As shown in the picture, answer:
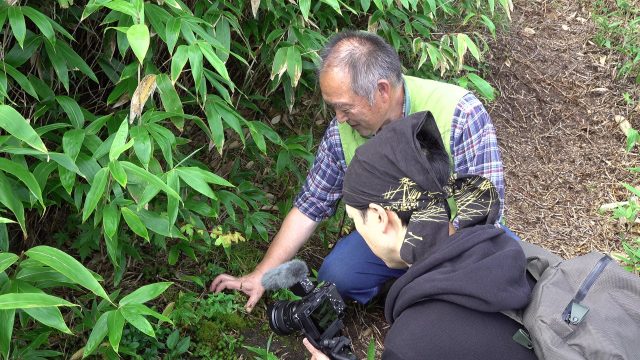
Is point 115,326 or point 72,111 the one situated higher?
point 72,111

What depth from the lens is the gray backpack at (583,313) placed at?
1414 millimetres

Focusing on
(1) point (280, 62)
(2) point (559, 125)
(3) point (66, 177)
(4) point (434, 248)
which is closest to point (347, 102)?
(1) point (280, 62)

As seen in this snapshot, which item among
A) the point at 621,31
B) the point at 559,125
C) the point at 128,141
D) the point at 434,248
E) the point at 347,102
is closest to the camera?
the point at 434,248

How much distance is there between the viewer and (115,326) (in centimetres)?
173

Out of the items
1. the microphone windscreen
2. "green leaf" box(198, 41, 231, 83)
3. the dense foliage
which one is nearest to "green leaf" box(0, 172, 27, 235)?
the dense foliage

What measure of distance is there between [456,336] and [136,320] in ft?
2.87

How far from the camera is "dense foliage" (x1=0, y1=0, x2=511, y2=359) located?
1.71 metres

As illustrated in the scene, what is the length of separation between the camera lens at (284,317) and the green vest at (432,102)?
76cm

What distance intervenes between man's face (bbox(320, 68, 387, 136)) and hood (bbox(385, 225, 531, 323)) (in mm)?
946

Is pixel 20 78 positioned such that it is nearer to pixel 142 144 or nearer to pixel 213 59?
pixel 142 144

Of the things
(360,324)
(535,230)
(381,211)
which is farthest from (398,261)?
(535,230)

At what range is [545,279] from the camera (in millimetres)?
1605

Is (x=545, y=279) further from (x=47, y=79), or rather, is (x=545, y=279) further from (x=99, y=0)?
(x=47, y=79)

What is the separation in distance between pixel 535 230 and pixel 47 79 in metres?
3.03
